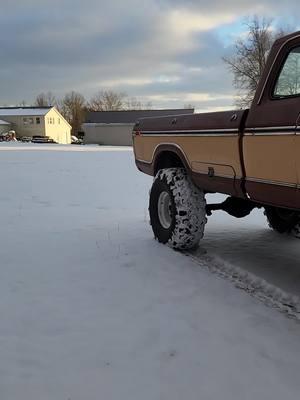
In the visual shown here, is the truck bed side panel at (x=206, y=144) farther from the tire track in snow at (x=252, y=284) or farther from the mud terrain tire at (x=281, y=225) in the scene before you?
the mud terrain tire at (x=281, y=225)

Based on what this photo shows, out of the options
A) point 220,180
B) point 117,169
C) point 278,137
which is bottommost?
point 117,169

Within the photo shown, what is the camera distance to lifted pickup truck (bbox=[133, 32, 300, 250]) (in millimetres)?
4129

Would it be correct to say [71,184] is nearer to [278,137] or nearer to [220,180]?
[220,180]

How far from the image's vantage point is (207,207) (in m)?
6.36

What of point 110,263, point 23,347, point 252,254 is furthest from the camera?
point 252,254

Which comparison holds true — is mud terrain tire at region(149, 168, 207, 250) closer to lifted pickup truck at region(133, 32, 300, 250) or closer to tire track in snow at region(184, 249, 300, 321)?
lifted pickup truck at region(133, 32, 300, 250)

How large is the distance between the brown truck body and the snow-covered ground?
934 millimetres

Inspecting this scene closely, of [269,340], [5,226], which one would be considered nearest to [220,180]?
[269,340]

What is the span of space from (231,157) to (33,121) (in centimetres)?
8730

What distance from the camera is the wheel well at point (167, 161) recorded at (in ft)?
21.1

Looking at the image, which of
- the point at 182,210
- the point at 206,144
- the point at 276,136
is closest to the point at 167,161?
the point at 182,210

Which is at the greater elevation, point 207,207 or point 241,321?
point 207,207

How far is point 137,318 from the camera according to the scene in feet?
13.3

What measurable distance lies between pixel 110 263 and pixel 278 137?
2.34m
